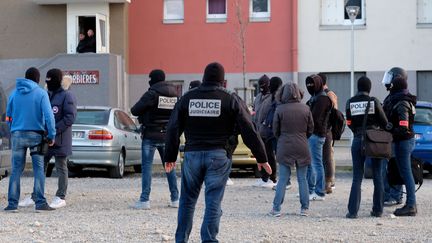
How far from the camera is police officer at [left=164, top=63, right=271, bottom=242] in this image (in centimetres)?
855

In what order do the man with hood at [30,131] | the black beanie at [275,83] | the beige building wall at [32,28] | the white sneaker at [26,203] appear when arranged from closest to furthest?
the man with hood at [30,131]
the white sneaker at [26,203]
the black beanie at [275,83]
the beige building wall at [32,28]

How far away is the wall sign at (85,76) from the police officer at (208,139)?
23306mm

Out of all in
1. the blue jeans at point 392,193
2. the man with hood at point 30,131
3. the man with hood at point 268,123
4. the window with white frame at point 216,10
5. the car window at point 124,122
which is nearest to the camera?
the man with hood at point 30,131

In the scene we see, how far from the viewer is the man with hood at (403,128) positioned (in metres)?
11.9

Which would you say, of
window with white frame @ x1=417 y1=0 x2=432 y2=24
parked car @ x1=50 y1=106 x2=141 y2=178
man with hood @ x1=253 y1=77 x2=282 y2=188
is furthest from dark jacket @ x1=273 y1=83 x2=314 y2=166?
window with white frame @ x1=417 y1=0 x2=432 y2=24

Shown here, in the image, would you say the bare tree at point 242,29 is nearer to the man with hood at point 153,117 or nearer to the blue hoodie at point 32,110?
Answer: the man with hood at point 153,117

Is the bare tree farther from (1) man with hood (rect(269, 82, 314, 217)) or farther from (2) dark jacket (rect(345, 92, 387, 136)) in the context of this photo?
(2) dark jacket (rect(345, 92, 387, 136))

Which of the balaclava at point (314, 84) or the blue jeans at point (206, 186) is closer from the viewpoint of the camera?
the blue jeans at point (206, 186)

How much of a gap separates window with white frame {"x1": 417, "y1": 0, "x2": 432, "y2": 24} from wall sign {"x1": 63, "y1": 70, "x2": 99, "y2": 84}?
465 inches

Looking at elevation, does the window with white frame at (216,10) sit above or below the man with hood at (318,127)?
above

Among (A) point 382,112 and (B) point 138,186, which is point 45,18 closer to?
(B) point 138,186

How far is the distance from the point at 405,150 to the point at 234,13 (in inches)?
860

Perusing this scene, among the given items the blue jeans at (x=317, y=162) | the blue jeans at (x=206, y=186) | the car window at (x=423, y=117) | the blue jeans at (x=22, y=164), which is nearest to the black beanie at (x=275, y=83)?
the blue jeans at (x=317, y=162)

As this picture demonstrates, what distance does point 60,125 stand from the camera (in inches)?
509
